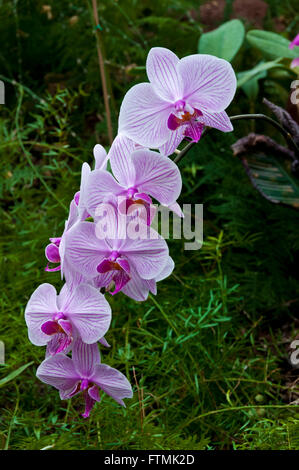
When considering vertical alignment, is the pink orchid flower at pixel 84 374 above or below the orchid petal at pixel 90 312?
→ below

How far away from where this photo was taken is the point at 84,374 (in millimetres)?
655

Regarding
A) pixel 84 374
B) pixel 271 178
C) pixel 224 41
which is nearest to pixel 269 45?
pixel 224 41

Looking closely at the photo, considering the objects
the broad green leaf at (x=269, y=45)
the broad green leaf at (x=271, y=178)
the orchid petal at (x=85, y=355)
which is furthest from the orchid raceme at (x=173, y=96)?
the broad green leaf at (x=269, y=45)

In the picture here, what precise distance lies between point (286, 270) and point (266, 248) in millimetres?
72

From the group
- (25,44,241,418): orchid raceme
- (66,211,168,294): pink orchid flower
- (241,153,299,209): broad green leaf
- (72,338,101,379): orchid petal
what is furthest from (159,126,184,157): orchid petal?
(241,153,299,209): broad green leaf

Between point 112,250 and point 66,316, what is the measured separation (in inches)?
3.5

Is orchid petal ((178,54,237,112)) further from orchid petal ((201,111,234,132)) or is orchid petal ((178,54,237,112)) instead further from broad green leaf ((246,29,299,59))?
broad green leaf ((246,29,299,59))

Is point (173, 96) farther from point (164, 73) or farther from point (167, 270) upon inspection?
point (167, 270)

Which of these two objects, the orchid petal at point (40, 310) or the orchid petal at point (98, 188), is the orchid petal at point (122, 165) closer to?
the orchid petal at point (98, 188)

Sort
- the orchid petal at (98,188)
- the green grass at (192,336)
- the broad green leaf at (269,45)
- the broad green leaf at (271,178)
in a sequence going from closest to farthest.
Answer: the orchid petal at (98,188) → the green grass at (192,336) → the broad green leaf at (271,178) → the broad green leaf at (269,45)

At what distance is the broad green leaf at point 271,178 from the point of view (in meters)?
1.16

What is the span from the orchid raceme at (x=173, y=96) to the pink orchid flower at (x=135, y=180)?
1.2 inches

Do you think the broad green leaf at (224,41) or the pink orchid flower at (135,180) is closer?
the pink orchid flower at (135,180)

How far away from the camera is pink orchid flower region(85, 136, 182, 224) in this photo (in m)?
0.58
